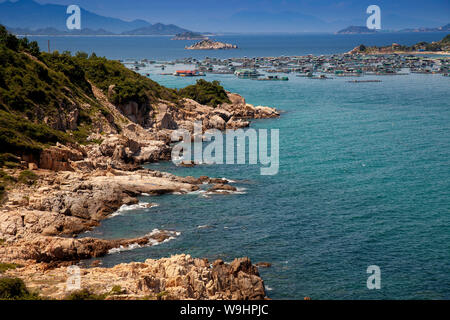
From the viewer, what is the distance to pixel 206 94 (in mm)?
111812

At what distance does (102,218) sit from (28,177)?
8735 mm

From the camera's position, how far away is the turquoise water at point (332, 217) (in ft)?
122

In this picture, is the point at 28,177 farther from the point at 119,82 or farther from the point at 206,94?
the point at 206,94

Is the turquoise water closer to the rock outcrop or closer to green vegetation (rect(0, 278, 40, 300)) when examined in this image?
the rock outcrop

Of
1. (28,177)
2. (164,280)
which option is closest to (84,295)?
(164,280)

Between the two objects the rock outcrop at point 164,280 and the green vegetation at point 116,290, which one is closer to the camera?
the green vegetation at point 116,290

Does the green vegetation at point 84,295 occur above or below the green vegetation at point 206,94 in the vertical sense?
below

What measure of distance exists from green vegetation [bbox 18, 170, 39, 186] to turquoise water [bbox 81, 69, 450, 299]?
9.08m

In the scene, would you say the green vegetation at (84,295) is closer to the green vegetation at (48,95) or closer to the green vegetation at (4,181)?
the green vegetation at (4,181)

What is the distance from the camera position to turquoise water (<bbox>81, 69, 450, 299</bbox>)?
37125 millimetres

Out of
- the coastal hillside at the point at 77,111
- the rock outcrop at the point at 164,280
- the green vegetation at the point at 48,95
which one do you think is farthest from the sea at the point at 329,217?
the green vegetation at the point at 48,95

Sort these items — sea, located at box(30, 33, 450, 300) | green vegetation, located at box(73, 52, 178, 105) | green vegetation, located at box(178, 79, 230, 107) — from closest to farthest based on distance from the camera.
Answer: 1. sea, located at box(30, 33, 450, 300)
2. green vegetation, located at box(73, 52, 178, 105)
3. green vegetation, located at box(178, 79, 230, 107)

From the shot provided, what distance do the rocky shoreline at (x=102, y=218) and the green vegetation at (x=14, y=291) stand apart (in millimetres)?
1058

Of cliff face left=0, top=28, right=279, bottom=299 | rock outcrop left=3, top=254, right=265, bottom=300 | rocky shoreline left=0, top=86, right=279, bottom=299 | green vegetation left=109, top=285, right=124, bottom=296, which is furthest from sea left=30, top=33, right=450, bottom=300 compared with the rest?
green vegetation left=109, top=285, right=124, bottom=296
